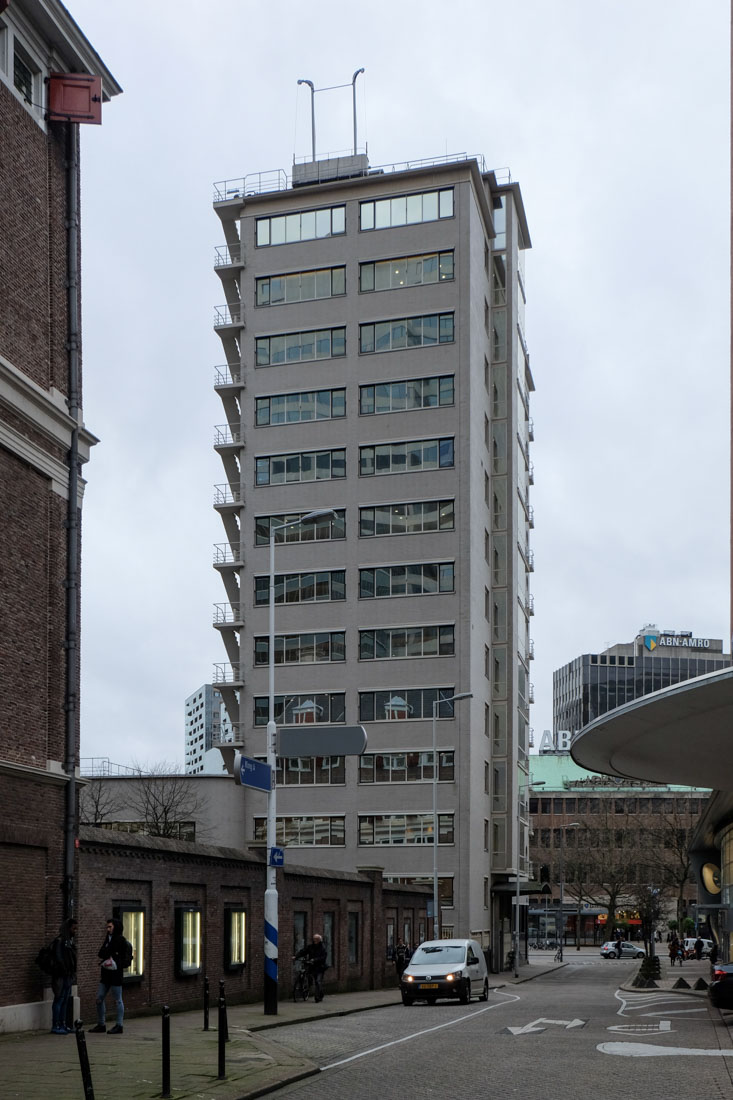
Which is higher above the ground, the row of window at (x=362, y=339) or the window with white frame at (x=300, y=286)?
the window with white frame at (x=300, y=286)

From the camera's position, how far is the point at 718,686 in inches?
983

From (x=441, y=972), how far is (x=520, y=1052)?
45.3ft

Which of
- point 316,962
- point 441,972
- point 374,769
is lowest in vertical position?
point 441,972

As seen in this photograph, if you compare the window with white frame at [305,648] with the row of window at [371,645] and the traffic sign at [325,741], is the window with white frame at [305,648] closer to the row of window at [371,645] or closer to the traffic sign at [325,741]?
the row of window at [371,645]

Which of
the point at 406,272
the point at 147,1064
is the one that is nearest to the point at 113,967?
the point at 147,1064

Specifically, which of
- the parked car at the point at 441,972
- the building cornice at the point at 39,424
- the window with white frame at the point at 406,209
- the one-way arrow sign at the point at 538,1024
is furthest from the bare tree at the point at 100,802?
the building cornice at the point at 39,424

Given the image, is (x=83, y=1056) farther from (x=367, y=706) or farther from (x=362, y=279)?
(x=362, y=279)

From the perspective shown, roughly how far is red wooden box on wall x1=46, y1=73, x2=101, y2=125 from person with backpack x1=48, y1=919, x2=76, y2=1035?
15.2 meters

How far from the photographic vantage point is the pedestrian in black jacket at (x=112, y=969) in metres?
21.8

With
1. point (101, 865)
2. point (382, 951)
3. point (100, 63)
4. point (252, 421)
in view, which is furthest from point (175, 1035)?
point (252, 421)

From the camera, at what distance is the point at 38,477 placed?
24.0m

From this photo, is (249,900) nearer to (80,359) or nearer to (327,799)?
(80,359)

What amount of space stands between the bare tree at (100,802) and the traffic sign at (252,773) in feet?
158

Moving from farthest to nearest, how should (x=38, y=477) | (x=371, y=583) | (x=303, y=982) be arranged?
(x=371, y=583) < (x=303, y=982) < (x=38, y=477)
